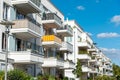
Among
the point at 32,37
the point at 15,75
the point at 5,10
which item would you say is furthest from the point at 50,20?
the point at 15,75

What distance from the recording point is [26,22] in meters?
34.5

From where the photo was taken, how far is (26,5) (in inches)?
1420

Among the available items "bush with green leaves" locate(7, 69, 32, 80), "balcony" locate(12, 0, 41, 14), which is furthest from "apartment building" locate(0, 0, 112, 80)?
"bush with green leaves" locate(7, 69, 32, 80)

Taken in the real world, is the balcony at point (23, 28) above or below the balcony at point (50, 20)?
below

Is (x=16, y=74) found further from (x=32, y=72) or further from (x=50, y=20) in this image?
(x=50, y=20)

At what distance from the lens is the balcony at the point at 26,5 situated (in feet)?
115

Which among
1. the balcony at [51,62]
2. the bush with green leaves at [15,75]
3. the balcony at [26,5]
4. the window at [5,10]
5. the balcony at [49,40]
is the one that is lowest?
the bush with green leaves at [15,75]

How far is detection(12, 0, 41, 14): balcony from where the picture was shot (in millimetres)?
35169

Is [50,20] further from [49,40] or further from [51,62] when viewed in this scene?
[51,62]

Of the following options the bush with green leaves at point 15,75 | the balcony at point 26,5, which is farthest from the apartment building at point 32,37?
the bush with green leaves at point 15,75

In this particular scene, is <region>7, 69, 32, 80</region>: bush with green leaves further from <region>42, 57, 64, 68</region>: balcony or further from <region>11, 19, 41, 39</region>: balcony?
<region>42, 57, 64, 68</region>: balcony

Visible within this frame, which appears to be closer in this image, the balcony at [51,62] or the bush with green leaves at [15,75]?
the bush with green leaves at [15,75]

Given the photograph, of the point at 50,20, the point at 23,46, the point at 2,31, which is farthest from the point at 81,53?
the point at 2,31

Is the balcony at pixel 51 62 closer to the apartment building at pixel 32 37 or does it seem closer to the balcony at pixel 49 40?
the apartment building at pixel 32 37
